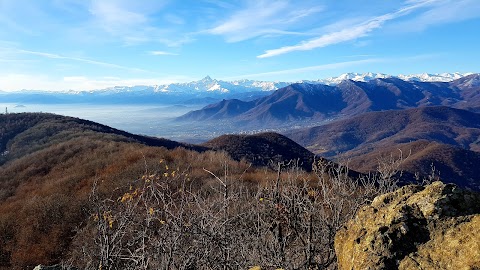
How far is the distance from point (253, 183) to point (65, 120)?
5254 cm

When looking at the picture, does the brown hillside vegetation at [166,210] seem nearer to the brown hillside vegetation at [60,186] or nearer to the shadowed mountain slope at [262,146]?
the brown hillside vegetation at [60,186]

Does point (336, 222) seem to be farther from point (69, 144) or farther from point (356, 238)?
point (69, 144)

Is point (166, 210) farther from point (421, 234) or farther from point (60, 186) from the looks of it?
point (60, 186)

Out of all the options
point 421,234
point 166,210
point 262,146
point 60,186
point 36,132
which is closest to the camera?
point 421,234

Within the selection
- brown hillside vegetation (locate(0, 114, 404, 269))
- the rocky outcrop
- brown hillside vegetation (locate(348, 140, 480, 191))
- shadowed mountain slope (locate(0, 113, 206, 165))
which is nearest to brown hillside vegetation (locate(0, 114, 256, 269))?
brown hillside vegetation (locate(0, 114, 404, 269))

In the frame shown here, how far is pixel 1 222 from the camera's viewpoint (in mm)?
13914

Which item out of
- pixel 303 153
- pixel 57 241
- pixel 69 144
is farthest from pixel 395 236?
pixel 303 153

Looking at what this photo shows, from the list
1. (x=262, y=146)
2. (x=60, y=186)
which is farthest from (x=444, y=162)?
(x=60, y=186)

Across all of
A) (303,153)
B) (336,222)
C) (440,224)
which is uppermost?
(440,224)

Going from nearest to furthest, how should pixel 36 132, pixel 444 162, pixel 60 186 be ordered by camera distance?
pixel 60 186, pixel 36 132, pixel 444 162

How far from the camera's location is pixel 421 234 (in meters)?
2.33

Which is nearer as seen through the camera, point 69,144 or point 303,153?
point 69,144

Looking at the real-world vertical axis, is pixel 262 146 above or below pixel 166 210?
below

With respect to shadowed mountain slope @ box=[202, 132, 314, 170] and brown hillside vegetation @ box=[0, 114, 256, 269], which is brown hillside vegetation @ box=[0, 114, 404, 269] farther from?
shadowed mountain slope @ box=[202, 132, 314, 170]
